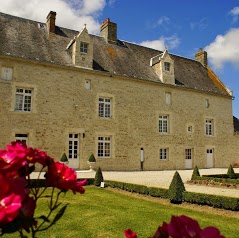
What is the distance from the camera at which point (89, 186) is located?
12492 millimetres

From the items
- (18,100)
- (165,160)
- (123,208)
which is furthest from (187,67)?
(123,208)

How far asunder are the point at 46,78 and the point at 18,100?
2.29m

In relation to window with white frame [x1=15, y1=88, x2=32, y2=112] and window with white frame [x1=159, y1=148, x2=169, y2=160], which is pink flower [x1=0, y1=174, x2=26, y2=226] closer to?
window with white frame [x1=15, y1=88, x2=32, y2=112]

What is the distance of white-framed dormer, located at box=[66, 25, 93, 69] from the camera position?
19688 millimetres

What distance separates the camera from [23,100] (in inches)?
692

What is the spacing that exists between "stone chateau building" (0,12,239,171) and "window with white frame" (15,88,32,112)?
0.06m

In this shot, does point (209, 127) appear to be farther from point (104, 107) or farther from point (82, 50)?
point (82, 50)

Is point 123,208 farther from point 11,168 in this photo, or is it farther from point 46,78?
point 46,78

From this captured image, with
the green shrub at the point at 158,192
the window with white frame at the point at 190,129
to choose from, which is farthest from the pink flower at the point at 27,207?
the window with white frame at the point at 190,129

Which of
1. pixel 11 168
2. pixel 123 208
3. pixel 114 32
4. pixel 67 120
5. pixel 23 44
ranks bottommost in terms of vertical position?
pixel 123 208

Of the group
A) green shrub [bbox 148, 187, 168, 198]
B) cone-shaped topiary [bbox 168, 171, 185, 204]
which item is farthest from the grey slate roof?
cone-shaped topiary [bbox 168, 171, 185, 204]

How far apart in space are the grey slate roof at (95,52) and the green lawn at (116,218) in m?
12.1

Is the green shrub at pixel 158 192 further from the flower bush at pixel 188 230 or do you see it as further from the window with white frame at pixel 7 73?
the window with white frame at pixel 7 73

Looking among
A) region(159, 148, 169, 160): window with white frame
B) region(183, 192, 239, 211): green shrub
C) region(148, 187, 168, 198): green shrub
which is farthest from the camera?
region(159, 148, 169, 160): window with white frame
